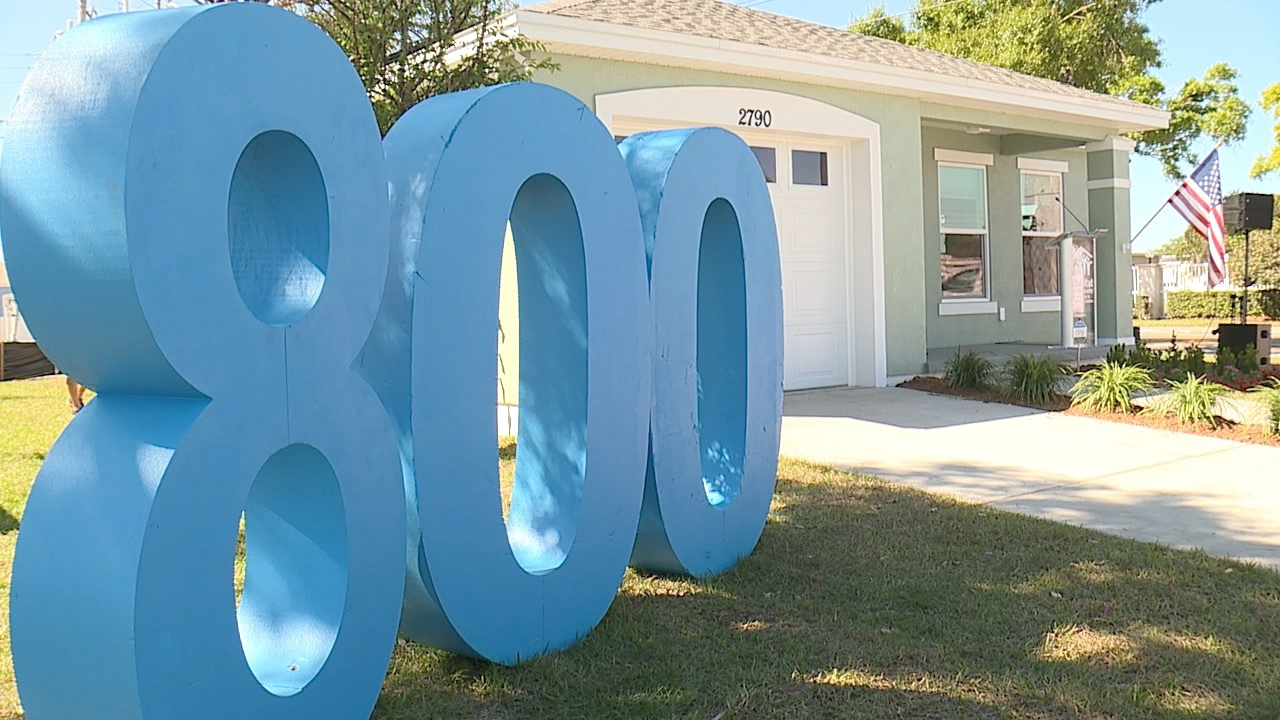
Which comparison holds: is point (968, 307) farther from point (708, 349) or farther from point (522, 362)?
point (522, 362)

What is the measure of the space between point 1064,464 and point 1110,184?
9587 millimetres

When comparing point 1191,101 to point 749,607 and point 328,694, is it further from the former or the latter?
point 328,694

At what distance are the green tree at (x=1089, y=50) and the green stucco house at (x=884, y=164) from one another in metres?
8.45

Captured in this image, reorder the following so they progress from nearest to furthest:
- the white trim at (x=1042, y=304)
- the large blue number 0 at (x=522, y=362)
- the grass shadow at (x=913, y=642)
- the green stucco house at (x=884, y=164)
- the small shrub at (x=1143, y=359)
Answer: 1. the large blue number 0 at (x=522, y=362)
2. the grass shadow at (x=913, y=642)
3. the green stucco house at (x=884, y=164)
4. the small shrub at (x=1143, y=359)
5. the white trim at (x=1042, y=304)

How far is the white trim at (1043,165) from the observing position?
53.3 feet

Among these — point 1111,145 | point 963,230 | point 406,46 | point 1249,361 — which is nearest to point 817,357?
point 963,230

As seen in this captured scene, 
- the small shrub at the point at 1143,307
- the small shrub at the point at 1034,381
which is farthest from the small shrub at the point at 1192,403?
the small shrub at the point at 1143,307

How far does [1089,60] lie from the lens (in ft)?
81.1

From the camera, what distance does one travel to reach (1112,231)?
639 inches

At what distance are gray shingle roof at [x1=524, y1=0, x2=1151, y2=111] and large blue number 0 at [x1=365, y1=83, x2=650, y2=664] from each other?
17.0 ft

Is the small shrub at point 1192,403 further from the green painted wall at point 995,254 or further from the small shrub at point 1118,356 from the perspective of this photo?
the green painted wall at point 995,254

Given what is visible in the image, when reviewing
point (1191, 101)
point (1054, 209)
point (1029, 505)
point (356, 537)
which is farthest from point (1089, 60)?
point (356, 537)

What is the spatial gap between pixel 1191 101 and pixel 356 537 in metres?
31.6

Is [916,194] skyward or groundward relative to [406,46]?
groundward
